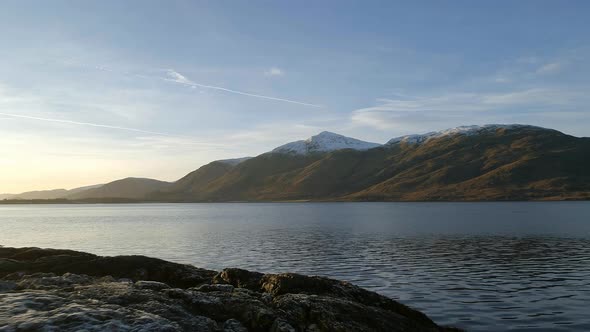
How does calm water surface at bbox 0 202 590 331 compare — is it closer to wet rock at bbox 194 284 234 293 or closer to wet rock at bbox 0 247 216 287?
wet rock at bbox 0 247 216 287

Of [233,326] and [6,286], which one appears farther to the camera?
[6,286]

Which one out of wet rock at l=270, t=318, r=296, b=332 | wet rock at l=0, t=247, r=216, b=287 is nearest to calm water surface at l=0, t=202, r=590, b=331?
wet rock at l=0, t=247, r=216, b=287

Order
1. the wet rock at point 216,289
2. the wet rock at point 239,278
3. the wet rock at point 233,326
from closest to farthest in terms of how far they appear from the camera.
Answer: the wet rock at point 233,326, the wet rock at point 216,289, the wet rock at point 239,278

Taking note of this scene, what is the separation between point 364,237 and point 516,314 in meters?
52.0

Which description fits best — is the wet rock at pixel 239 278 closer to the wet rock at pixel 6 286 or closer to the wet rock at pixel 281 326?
the wet rock at pixel 281 326

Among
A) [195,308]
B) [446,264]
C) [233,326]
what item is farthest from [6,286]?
[446,264]

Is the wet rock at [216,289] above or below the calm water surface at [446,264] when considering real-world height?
above

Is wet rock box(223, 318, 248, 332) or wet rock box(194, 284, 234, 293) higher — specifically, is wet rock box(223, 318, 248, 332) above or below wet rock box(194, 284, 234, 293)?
→ below

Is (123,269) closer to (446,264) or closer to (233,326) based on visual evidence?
(233,326)

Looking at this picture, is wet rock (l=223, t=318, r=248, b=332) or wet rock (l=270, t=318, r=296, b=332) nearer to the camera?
wet rock (l=223, t=318, r=248, b=332)

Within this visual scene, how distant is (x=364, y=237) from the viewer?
7831 centimetres

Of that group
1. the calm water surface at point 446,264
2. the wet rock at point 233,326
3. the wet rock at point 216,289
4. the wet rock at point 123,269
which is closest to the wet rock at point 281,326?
the wet rock at point 233,326

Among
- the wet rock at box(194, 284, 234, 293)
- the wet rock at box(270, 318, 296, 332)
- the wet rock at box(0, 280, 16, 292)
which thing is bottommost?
the wet rock at box(270, 318, 296, 332)

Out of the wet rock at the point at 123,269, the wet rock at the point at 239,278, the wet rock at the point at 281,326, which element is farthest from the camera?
the wet rock at the point at 123,269
